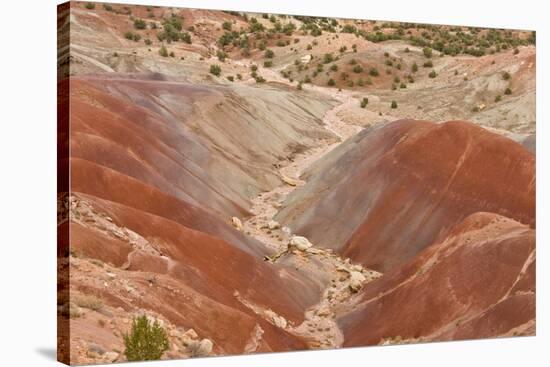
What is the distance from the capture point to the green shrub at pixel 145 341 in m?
19.2

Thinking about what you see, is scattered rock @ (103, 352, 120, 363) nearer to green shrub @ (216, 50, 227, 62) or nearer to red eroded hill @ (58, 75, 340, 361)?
red eroded hill @ (58, 75, 340, 361)

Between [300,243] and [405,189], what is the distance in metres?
2.50

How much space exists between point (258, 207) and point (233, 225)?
88cm

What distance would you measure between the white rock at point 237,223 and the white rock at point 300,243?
1.22 m

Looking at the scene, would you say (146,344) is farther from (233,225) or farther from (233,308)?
(233,225)

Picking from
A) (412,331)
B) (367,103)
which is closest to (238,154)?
(367,103)

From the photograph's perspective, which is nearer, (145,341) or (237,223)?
(145,341)

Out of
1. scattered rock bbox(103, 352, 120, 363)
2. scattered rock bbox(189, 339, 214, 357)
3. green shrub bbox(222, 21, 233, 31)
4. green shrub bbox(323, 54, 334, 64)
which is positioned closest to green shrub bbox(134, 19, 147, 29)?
green shrub bbox(222, 21, 233, 31)

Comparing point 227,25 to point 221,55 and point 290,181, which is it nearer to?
point 221,55

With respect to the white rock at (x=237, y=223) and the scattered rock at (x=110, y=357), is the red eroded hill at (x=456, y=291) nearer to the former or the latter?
the white rock at (x=237, y=223)

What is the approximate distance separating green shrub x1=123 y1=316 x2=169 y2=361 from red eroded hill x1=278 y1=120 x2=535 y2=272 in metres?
4.25

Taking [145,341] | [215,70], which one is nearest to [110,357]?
[145,341]

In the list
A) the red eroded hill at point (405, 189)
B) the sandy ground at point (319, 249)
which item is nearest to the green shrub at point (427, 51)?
the red eroded hill at point (405, 189)

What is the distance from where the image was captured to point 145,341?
63.5 feet
